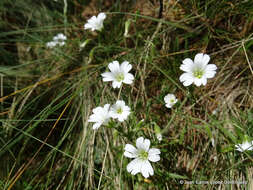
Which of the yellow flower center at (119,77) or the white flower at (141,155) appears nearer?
the white flower at (141,155)

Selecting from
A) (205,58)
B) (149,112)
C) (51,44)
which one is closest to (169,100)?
(149,112)

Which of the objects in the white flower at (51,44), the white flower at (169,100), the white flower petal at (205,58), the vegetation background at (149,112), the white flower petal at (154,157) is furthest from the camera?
the white flower at (51,44)

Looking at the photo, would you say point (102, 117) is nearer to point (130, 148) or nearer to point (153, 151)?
point (130, 148)

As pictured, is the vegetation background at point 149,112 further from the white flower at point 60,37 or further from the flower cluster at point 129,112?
the white flower at point 60,37

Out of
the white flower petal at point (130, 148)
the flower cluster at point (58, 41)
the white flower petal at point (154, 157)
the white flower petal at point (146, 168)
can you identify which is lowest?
the white flower petal at point (146, 168)

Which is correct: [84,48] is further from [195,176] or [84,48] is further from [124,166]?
[195,176]

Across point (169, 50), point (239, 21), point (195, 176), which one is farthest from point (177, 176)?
point (239, 21)

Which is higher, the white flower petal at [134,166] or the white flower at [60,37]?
the white flower at [60,37]

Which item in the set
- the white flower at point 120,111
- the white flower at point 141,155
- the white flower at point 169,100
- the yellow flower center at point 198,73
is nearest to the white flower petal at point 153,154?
the white flower at point 141,155
